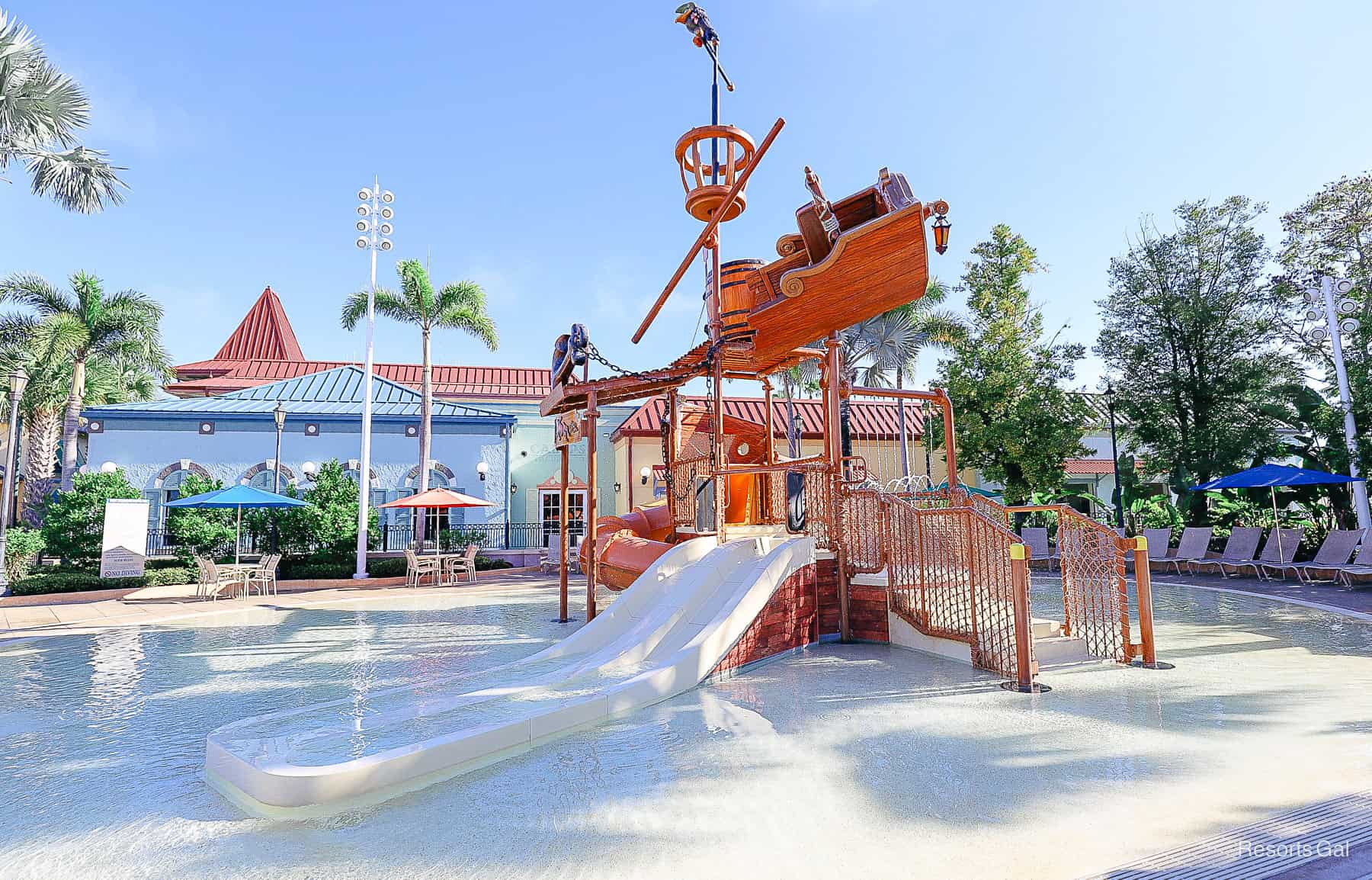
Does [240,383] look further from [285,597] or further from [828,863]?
[828,863]

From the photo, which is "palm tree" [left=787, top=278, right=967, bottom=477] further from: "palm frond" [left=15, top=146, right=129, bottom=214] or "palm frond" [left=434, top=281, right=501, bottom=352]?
"palm frond" [left=15, top=146, right=129, bottom=214]

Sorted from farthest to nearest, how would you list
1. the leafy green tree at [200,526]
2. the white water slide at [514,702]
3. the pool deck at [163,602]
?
the leafy green tree at [200,526] < the pool deck at [163,602] < the white water slide at [514,702]

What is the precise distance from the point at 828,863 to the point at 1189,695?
4345 mm

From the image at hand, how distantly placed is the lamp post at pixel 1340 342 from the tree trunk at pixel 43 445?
1319 inches

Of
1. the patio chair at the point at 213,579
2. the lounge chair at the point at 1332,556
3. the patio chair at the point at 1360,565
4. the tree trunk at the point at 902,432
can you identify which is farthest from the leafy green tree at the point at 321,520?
the patio chair at the point at 1360,565

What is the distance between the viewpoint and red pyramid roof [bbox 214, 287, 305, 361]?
34688 mm

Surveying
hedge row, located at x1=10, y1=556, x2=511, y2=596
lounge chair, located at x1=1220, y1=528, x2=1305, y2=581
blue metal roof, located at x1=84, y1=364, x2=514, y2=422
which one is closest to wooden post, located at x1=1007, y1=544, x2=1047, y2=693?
lounge chair, located at x1=1220, y1=528, x2=1305, y2=581

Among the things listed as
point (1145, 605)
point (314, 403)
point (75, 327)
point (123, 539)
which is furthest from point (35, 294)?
point (1145, 605)

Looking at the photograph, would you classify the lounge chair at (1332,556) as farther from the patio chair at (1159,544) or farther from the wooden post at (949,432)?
the wooden post at (949,432)

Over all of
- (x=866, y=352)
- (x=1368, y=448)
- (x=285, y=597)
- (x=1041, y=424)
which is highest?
(x=866, y=352)

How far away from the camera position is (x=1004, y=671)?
649 centimetres

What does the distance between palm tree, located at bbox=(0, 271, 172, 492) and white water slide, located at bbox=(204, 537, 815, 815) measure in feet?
75.4

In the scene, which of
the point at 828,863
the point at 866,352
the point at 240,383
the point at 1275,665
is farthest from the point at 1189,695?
the point at 240,383

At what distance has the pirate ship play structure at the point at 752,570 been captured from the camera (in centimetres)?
466
